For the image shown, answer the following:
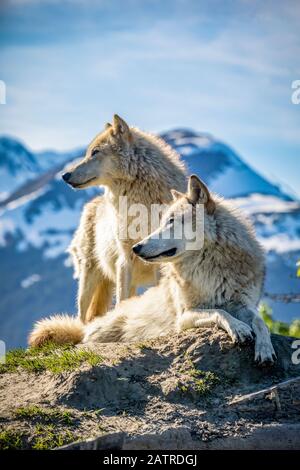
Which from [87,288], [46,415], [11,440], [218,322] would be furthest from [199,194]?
[87,288]

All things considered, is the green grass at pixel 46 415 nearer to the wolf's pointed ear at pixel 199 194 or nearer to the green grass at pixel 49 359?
the green grass at pixel 49 359

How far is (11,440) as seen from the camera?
6652mm

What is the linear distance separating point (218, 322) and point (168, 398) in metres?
1.11

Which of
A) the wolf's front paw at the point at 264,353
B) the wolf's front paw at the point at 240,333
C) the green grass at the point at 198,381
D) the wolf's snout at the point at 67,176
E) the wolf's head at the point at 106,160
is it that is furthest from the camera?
the wolf's snout at the point at 67,176

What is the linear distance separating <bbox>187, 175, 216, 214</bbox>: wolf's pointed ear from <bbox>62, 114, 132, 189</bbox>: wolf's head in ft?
8.78

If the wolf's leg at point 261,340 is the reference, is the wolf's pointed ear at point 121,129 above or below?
above

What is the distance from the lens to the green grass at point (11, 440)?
6.59 m

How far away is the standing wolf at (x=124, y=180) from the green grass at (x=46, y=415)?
13.4 feet

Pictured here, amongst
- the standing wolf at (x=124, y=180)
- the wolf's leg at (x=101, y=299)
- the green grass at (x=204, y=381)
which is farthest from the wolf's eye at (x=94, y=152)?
the green grass at (x=204, y=381)


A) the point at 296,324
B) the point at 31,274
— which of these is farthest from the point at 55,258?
the point at 296,324

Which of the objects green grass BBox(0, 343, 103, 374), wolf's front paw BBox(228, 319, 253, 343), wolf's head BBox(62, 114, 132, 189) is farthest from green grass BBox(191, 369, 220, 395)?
wolf's head BBox(62, 114, 132, 189)

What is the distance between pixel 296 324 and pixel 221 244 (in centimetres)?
988

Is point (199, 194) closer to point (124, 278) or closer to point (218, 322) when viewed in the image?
point (218, 322)

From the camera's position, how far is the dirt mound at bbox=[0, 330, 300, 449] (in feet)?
22.5
